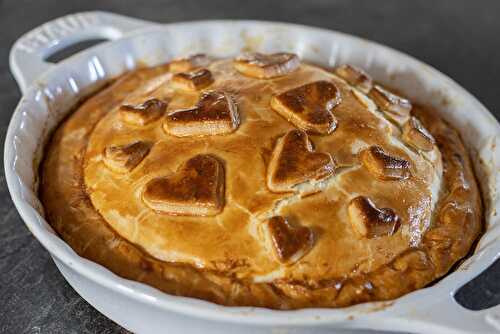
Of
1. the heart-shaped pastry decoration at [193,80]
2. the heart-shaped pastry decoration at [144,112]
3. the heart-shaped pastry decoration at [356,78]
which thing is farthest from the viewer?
the heart-shaped pastry decoration at [356,78]

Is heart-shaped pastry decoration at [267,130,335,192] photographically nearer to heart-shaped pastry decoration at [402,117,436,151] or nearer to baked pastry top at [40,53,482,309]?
baked pastry top at [40,53,482,309]

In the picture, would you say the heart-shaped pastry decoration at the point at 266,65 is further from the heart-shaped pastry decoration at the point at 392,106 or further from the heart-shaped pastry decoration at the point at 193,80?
the heart-shaped pastry decoration at the point at 392,106

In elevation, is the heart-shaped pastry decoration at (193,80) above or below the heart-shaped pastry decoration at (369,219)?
above

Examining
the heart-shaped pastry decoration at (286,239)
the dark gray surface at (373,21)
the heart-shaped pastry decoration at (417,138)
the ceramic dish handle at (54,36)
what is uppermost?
the heart-shaped pastry decoration at (417,138)

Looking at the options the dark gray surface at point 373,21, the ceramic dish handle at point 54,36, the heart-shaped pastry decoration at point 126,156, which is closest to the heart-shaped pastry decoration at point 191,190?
the heart-shaped pastry decoration at point 126,156

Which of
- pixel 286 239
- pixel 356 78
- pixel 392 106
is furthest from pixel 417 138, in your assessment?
pixel 286 239

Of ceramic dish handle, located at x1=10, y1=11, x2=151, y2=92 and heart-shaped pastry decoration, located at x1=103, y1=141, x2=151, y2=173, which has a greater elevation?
heart-shaped pastry decoration, located at x1=103, y1=141, x2=151, y2=173

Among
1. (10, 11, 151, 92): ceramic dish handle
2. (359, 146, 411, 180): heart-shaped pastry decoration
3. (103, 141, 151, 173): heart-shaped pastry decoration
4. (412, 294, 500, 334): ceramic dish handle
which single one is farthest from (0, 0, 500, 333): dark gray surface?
(412, 294, 500, 334): ceramic dish handle

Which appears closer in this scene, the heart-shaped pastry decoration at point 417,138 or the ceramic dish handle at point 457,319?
the ceramic dish handle at point 457,319
